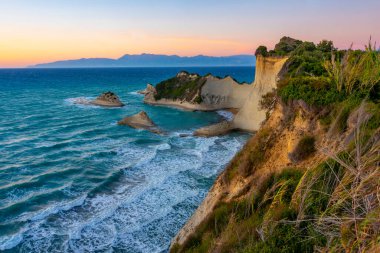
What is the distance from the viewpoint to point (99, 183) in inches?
955

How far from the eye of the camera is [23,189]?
75.7 feet

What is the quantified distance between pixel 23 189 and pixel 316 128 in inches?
801

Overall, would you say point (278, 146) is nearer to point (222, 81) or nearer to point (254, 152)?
point (254, 152)

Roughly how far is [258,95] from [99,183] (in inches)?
1028

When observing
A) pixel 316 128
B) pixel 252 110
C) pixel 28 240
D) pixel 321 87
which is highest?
pixel 321 87

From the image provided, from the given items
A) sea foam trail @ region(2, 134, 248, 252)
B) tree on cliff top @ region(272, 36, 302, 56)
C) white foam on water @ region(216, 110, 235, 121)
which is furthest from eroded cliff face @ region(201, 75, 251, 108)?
sea foam trail @ region(2, 134, 248, 252)

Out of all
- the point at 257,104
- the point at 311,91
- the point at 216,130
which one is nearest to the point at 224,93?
the point at 257,104

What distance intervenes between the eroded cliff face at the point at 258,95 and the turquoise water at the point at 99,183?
243cm

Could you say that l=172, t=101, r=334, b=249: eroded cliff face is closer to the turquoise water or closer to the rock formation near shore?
the turquoise water

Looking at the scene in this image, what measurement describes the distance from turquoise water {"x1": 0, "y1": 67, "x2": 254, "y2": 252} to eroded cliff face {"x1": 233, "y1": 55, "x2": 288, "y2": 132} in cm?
243

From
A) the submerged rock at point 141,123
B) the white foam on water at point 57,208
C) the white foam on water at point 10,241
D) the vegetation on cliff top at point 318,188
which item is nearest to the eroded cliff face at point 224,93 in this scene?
the submerged rock at point 141,123

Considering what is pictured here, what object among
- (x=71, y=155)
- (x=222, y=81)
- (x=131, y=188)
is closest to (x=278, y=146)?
(x=131, y=188)

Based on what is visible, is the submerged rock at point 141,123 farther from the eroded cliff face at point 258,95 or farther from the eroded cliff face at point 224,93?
the eroded cliff face at point 224,93

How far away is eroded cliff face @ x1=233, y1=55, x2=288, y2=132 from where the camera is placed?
41.7 m
